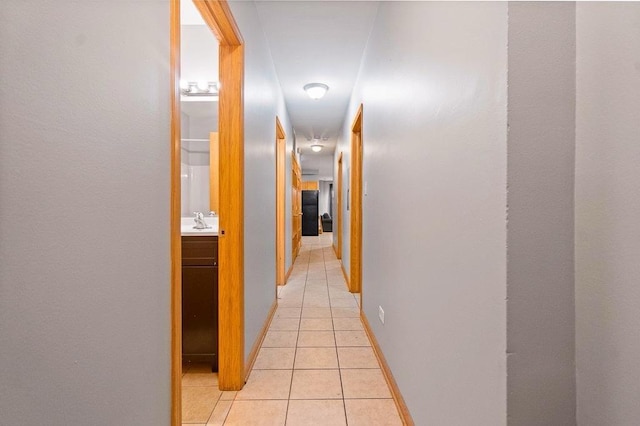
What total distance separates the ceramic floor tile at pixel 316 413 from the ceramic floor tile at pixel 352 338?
766 millimetres

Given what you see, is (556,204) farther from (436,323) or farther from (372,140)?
(372,140)

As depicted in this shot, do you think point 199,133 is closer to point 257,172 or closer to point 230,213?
point 257,172

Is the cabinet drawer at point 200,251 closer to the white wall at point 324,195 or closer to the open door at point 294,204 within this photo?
the open door at point 294,204

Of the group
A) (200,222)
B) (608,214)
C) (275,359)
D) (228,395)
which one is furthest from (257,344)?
(608,214)

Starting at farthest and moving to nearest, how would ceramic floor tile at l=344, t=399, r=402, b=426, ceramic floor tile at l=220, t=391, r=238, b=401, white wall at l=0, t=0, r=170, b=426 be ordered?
ceramic floor tile at l=220, t=391, r=238, b=401
ceramic floor tile at l=344, t=399, r=402, b=426
white wall at l=0, t=0, r=170, b=426

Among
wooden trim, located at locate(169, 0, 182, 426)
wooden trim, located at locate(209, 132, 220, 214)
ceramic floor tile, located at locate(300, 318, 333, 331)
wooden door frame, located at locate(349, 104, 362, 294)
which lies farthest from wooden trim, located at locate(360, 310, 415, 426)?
wooden trim, located at locate(209, 132, 220, 214)

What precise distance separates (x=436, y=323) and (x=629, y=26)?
40.2 inches

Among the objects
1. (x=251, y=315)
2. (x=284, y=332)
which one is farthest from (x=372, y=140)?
(x=284, y=332)

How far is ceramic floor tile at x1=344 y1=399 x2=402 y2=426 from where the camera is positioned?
1.62 meters

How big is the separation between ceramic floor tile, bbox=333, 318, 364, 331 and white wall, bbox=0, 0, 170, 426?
2.07 m

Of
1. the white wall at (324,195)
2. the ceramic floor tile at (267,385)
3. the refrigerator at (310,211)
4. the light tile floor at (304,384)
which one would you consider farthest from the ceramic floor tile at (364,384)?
the white wall at (324,195)

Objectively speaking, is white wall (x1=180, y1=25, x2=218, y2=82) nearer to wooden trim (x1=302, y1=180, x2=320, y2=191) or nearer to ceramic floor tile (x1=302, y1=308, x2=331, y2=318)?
ceramic floor tile (x1=302, y1=308, x2=331, y2=318)

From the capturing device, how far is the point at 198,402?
1783 mm

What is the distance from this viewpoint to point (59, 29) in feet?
1.95
